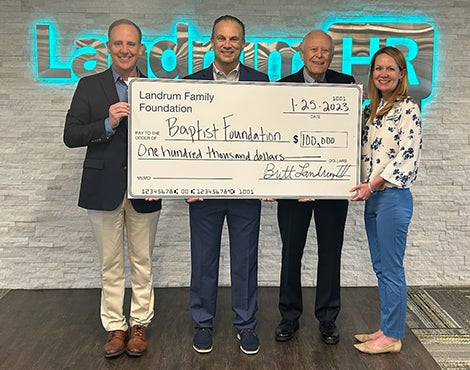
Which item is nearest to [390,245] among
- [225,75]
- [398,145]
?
[398,145]

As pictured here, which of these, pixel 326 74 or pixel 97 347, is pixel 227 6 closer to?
pixel 326 74

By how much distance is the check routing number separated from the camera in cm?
226

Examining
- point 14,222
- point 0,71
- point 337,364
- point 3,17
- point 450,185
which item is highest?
point 3,17

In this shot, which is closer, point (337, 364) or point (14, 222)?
point (337, 364)

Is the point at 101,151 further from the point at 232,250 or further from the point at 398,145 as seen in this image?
the point at 398,145

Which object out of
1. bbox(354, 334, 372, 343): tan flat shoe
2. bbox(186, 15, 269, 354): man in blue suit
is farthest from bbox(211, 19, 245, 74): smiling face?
bbox(354, 334, 372, 343): tan flat shoe

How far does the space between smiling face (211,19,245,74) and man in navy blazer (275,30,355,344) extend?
335 mm

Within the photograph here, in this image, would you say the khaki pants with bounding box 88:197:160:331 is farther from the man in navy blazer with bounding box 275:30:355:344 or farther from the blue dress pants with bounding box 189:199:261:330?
the man in navy blazer with bounding box 275:30:355:344

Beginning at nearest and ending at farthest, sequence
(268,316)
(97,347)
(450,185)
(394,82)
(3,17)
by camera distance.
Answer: (394,82) < (97,347) < (268,316) < (3,17) < (450,185)

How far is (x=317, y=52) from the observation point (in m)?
2.33

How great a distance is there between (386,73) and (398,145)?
13.2 inches

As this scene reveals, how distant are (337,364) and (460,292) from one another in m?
1.44

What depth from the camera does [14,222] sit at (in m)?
3.24

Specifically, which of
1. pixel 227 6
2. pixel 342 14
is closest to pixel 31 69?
pixel 227 6
